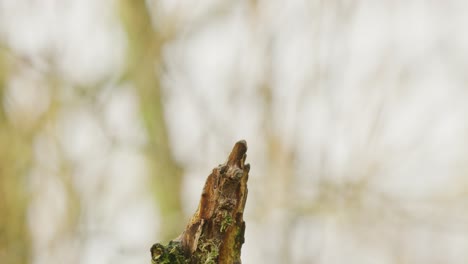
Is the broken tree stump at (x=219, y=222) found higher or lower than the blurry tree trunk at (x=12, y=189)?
lower

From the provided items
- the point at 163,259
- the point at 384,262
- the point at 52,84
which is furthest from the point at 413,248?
the point at 163,259

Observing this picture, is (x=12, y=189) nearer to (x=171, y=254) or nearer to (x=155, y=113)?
(x=155, y=113)

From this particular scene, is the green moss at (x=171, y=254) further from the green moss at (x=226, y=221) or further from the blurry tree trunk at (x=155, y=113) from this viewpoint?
the blurry tree trunk at (x=155, y=113)

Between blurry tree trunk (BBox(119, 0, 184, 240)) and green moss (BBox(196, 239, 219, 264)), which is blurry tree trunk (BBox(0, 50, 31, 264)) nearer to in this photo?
blurry tree trunk (BBox(119, 0, 184, 240))

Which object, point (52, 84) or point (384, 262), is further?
point (52, 84)

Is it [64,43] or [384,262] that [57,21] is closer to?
[64,43]

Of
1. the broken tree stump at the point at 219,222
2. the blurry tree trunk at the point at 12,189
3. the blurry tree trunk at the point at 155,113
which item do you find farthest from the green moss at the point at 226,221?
the blurry tree trunk at the point at 155,113

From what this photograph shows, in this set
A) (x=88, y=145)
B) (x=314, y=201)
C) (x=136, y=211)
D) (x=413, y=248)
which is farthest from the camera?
(x=136, y=211)
